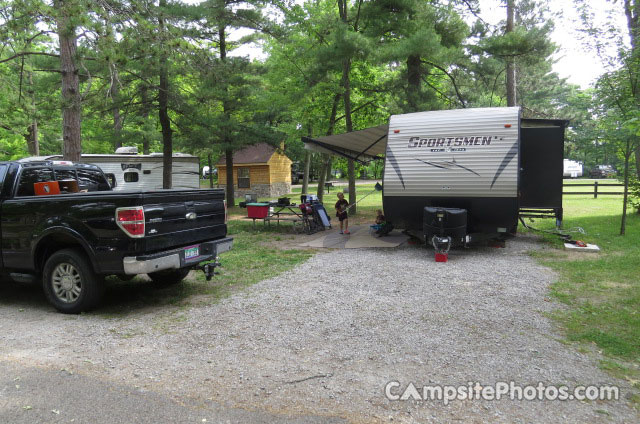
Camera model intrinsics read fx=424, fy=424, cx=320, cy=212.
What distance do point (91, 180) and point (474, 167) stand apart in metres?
6.80

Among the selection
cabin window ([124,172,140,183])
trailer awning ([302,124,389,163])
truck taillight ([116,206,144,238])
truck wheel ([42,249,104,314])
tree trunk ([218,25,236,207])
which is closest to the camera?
truck taillight ([116,206,144,238])

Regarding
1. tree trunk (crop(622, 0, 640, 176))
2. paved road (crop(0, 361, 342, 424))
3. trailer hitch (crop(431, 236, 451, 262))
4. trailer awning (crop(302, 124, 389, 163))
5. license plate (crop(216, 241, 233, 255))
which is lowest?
paved road (crop(0, 361, 342, 424))

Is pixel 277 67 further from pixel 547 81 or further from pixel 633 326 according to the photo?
pixel 547 81

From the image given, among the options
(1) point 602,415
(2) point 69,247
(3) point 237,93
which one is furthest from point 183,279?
(3) point 237,93

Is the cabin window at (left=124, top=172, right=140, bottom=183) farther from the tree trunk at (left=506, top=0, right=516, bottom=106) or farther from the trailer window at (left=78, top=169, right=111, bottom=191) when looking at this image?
the tree trunk at (left=506, top=0, right=516, bottom=106)

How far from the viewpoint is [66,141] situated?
31.9 ft

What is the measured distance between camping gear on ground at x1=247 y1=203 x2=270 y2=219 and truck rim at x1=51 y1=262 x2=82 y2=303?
767cm

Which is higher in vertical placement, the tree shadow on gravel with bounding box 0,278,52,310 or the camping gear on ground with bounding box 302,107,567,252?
the camping gear on ground with bounding box 302,107,567,252

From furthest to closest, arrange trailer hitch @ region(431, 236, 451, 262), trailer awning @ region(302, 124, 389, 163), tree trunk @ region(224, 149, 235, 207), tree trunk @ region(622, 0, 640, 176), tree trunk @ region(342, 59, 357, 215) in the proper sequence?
tree trunk @ region(224, 149, 235, 207), tree trunk @ region(342, 59, 357, 215), trailer awning @ region(302, 124, 389, 163), tree trunk @ region(622, 0, 640, 176), trailer hitch @ region(431, 236, 451, 262)

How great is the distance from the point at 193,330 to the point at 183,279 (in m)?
2.51

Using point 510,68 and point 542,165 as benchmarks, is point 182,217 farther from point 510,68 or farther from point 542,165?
point 510,68

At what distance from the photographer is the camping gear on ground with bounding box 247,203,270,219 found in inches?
503

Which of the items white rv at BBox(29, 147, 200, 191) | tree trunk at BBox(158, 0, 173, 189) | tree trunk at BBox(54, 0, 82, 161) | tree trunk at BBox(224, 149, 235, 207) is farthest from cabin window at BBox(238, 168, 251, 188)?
tree trunk at BBox(54, 0, 82, 161)

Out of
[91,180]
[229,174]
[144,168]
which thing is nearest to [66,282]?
[91,180]
